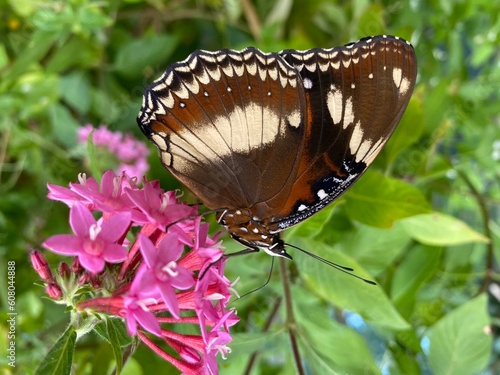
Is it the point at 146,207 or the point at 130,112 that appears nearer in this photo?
the point at 146,207

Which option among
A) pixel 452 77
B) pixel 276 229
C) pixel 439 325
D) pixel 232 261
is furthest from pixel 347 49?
pixel 452 77

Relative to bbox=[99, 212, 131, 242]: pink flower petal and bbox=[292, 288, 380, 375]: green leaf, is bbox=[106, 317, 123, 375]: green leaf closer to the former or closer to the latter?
bbox=[99, 212, 131, 242]: pink flower petal

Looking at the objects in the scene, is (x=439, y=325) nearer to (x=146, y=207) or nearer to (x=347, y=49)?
(x=347, y=49)

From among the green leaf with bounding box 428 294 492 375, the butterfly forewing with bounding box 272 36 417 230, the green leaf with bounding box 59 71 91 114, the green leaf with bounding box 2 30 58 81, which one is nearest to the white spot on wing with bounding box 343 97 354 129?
the butterfly forewing with bounding box 272 36 417 230

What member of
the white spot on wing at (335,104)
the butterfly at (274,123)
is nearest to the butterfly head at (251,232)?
the butterfly at (274,123)

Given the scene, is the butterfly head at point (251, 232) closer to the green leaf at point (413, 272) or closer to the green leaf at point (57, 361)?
the green leaf at point (57, 361)
